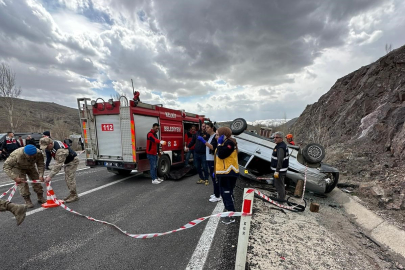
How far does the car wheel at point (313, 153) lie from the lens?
4707 mm

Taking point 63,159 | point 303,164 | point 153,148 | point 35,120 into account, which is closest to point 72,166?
point 63,159

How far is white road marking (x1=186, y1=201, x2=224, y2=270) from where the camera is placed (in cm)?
229

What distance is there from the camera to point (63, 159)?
162 inches

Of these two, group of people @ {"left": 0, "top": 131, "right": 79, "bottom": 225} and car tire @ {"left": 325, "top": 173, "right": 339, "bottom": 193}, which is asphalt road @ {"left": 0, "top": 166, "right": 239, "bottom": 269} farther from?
car tire @ {"left": 325, "top": 173, "right": 339, "bottom": 193}

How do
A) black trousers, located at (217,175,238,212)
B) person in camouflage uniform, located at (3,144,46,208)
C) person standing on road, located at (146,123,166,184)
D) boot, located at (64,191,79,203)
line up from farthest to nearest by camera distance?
1. person standing on road, located at (146,123,166,184)
2. boot, located at (64,191,79,203)
3. person in camouflage uniform, located at (3,144,46,208)
4. black trousers, located at (217,175,238,212)

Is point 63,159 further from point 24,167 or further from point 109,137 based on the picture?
point 109,137

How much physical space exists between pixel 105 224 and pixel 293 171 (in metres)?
4.30

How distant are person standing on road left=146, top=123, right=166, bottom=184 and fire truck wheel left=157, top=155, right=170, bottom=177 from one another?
382 millimetres

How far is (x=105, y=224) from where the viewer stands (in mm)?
3285

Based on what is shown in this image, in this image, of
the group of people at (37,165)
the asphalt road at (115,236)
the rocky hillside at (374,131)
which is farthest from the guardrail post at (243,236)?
the rocky hillside at (374,131)

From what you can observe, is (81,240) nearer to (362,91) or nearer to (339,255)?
(339,255)

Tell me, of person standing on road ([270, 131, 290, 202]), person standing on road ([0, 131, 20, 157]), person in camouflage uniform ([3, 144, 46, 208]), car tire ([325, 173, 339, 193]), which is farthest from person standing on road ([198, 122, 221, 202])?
person standing on road ([0, 131, 20, 157])

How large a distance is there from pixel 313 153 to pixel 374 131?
630cm

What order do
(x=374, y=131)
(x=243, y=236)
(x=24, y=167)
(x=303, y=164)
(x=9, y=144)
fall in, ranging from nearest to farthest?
(x=243, y=236) → (x=24, y=167) → (x=303, y=164) → (x=374, y=131) → (x=9, y=144)
